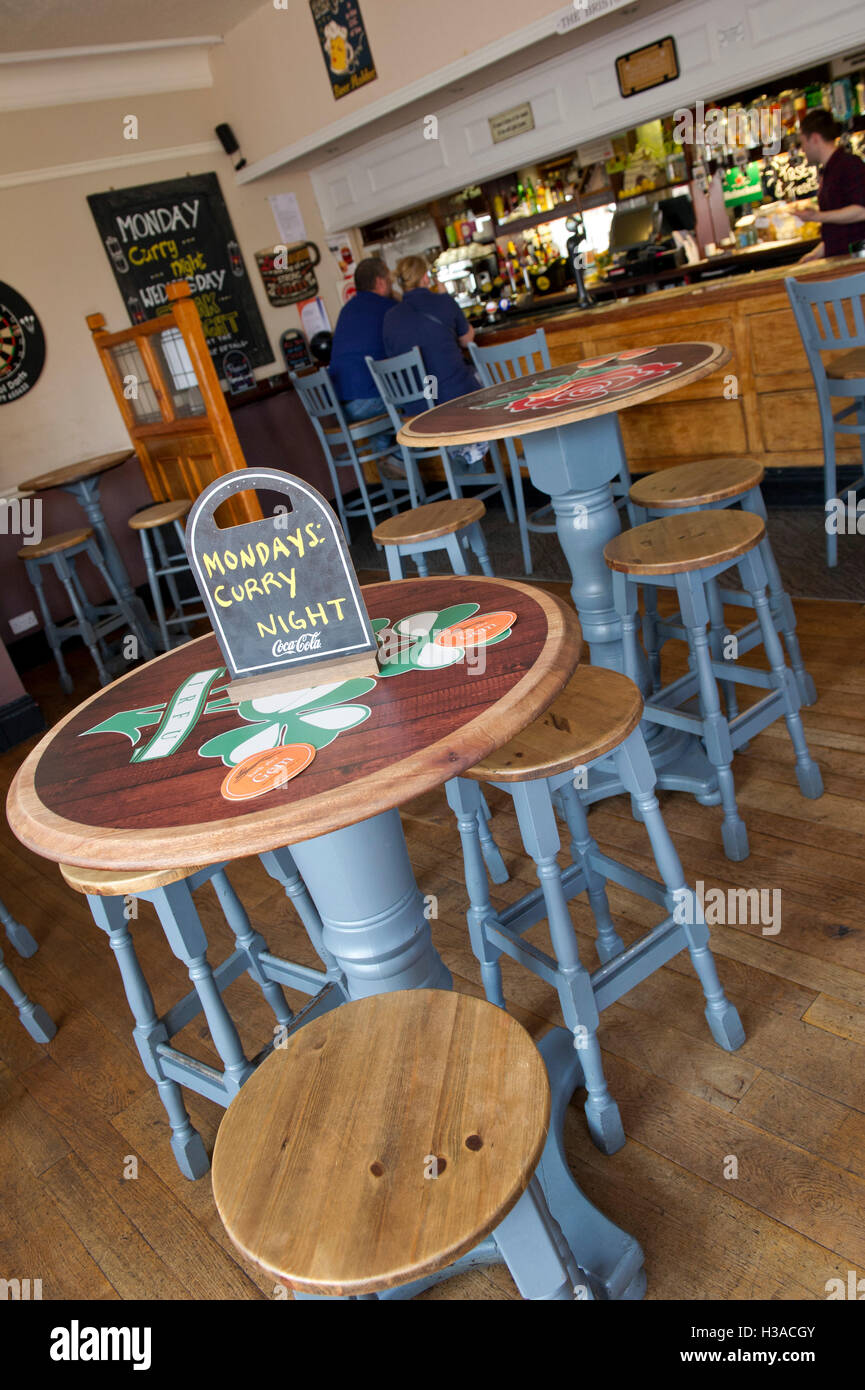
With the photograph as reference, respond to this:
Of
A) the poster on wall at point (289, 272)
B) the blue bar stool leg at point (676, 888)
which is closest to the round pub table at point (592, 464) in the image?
the blue bar stool leg at point (676, 888)

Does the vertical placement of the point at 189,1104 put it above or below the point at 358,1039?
below

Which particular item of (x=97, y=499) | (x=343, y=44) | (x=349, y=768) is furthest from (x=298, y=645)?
(x=343, y=44)

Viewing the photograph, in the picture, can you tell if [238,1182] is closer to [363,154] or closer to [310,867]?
[310,867]

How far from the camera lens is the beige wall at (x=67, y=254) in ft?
18.9

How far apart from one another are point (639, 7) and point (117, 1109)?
522cm

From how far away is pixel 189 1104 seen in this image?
82.7 inches

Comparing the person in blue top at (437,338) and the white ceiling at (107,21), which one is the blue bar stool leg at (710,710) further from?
the white ceiling at (107,21)

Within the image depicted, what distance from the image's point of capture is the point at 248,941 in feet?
6.74

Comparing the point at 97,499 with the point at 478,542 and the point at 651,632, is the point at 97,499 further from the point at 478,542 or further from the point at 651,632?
the point at 651,632

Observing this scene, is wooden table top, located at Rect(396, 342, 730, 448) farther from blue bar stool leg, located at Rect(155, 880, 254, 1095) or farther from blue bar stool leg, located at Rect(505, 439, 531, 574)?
blue bar stool leg, located at Rect(155, 880, 254, 1095)

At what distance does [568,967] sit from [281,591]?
757 millimetres

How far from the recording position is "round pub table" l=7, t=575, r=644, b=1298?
1.16 meters

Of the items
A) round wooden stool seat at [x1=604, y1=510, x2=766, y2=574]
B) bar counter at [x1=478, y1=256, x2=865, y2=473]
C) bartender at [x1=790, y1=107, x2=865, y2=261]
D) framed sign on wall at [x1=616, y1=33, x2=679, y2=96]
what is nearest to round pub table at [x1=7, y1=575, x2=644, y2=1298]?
round wooden stool seat at [x1=604, y1=510, x2=766, y2=574]
